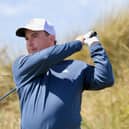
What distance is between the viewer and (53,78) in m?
5.79

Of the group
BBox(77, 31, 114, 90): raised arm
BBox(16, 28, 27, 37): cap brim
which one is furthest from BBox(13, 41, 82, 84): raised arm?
BBox(16, 28, 27, 37): cap brim

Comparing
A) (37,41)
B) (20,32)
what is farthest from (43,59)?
(20,32)

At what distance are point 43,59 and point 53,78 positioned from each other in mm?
168

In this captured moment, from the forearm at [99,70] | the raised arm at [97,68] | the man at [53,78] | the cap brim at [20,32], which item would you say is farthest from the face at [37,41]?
the forearm at [99,70]

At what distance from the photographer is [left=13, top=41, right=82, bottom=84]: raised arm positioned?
576 centimetres

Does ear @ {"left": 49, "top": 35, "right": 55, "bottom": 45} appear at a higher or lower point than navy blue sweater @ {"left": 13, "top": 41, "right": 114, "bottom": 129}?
higher

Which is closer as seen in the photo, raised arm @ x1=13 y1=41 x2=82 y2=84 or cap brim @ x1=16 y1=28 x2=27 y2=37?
raised arm @ x1=13 y1=41 x2=82 y2=84

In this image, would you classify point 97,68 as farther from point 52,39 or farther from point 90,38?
point 52,39

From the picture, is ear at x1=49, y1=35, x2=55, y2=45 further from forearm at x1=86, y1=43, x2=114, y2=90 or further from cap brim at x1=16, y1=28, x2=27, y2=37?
forearm at x1=86, y1=43, x2=114, y2=90

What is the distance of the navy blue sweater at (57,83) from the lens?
5.69 m

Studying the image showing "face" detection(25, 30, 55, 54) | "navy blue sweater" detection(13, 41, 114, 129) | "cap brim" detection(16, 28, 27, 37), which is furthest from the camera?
"cap brim" detection(16, 28, 27, 37)

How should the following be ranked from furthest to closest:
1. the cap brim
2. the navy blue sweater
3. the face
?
1. the cap brim
2. the face
3. the navy blue sweater

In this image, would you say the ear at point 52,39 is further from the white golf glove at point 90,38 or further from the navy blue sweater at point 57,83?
the white golf glove at point 90,38

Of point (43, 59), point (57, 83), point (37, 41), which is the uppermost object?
point (37, 41)
